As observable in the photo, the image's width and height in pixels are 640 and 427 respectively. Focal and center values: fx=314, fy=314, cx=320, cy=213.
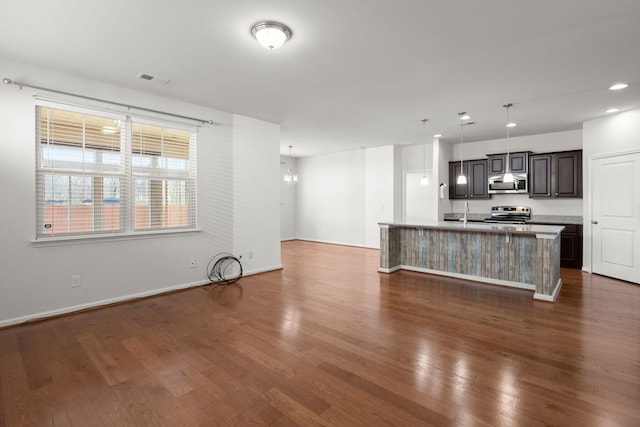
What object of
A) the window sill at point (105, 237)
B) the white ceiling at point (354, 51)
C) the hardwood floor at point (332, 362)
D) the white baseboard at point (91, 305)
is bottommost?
the hardwood floor at point (332, 362)

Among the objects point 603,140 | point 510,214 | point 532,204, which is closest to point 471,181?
point 510,214

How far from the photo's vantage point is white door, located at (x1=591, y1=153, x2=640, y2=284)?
502 cm

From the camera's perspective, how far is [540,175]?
21.5 feet

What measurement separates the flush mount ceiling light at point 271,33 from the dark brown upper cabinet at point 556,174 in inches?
243

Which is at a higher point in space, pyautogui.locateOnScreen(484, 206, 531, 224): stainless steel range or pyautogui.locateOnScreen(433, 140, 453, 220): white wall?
pyautogui.locateOnScreen(433, 140, 453, 220): white wall

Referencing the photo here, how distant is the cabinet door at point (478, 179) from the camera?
24.0 ft

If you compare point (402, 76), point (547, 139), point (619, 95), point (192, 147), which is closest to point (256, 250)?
point (192, 147)

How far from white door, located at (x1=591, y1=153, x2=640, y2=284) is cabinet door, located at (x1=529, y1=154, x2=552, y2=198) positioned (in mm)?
831

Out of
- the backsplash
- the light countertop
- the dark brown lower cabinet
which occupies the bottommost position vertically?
the dark brown lower cabinet


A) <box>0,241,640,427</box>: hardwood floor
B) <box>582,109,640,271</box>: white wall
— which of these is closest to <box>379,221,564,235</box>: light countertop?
<box>0,241,640,427</box>: hardwood floor

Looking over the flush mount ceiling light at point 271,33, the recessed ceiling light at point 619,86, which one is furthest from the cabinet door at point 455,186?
the flush mount ceiling light at point 271,33

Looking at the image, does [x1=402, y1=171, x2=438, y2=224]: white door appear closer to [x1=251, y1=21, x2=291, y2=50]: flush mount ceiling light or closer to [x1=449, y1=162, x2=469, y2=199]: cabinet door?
[x1=449, y1=162, x2=469, y2=199]: cabinet door

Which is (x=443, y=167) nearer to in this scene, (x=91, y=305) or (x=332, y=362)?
(x=332, y=362)

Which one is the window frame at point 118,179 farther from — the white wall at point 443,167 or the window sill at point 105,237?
the white wall at point 443,167
